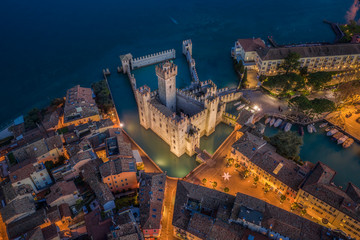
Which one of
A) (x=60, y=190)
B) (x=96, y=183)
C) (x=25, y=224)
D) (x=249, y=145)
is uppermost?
(x=249, y=145)

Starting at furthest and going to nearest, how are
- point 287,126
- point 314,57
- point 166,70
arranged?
point 314,57, point 287,126, point 166,70

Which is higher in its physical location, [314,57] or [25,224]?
[314,57]

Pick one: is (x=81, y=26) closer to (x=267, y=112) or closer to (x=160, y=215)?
(x=267, y=112)

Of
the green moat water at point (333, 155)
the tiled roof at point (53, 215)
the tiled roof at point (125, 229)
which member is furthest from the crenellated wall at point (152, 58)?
the tiled roof at point (125, 229)

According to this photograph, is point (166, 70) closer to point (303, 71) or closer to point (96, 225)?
point (96, 225)

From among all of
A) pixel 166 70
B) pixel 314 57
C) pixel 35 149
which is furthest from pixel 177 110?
pixel 314 57

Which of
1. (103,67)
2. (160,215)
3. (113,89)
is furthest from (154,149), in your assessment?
(103,67)

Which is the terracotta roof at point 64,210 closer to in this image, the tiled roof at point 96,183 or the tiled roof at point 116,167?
the tiled roof at point 96,183
